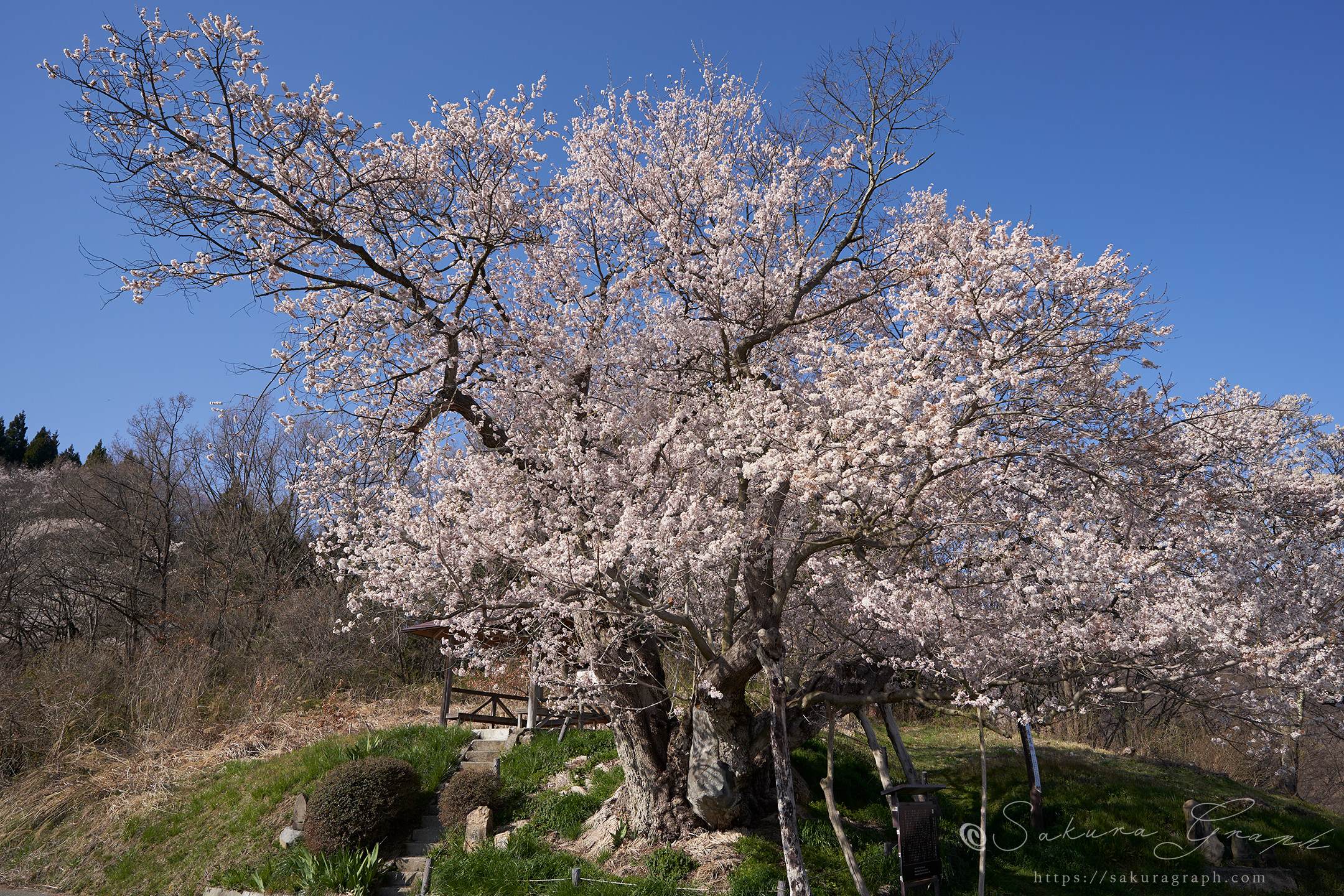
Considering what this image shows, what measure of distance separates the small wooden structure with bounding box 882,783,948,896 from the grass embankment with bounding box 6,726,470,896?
7.07 metres

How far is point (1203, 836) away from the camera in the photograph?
10.2 metres

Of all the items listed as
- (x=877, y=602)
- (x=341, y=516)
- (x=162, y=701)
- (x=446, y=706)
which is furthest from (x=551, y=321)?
(x=162, y=701)

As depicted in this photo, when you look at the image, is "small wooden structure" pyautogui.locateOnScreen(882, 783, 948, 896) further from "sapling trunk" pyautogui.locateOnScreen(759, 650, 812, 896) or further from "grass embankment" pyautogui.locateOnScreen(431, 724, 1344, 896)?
"sapling trunk" pyautogui.locateOnScreen(759, 650, 812, 896)

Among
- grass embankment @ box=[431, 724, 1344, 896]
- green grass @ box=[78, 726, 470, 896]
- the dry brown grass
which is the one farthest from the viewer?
the dry brown grass

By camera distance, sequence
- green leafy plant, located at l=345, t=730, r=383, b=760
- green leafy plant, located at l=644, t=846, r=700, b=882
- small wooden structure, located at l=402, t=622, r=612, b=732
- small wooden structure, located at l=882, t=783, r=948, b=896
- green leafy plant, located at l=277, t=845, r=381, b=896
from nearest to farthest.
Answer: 1. small wooden structure, located at l=882, t=783, r=948, b=896
2. green leafy plant, located at l=644, t=846, r=700, b=882
3. green leafy plant, located at l=277, t=845, r=381, b=896
4. green leafy plant, located at l=345, t=730, r=383, b=760
5. small wooden structure, located at l=402, t=622, r=612, b=732

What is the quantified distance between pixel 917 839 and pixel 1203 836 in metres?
5.68

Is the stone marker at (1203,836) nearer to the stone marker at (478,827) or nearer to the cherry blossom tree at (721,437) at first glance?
the cherry blossom tree at (721,437)

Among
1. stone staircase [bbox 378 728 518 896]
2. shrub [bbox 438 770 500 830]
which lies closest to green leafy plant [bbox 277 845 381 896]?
stone staircase [bbox 378 728 518 896]

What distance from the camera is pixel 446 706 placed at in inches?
548

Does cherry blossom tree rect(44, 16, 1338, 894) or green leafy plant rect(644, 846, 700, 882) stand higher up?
cherry blossom tree rect(44, 16, 1338, 894)

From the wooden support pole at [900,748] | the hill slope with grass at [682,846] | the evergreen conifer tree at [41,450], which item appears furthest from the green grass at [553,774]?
the evergreen conifer tree at [41,450]

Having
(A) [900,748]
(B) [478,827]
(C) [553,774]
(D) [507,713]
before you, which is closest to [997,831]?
(A) [900,748]

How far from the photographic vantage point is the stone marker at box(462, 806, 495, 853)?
970 centimetres

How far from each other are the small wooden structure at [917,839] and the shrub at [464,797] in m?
5.66
